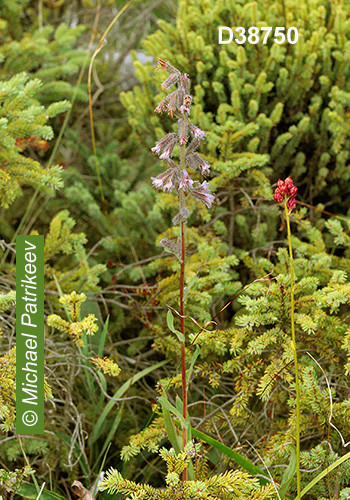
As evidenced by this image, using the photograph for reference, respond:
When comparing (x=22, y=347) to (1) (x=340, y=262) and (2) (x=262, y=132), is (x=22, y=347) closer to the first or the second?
(1) (x=340, y=262)

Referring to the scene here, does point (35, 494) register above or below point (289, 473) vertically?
below

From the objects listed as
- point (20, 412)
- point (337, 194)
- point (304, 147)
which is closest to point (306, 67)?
point (304, 147)

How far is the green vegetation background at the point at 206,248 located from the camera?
57.1 inches

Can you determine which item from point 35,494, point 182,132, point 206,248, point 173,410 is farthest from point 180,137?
point 35,494

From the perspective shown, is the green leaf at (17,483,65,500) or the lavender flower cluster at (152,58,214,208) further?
the green leaf at (17,483,65,500)

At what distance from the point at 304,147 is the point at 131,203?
0.93 m

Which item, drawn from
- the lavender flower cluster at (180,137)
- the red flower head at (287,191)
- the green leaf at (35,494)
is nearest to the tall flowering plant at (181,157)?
the lavender flower cluster at (180,137)

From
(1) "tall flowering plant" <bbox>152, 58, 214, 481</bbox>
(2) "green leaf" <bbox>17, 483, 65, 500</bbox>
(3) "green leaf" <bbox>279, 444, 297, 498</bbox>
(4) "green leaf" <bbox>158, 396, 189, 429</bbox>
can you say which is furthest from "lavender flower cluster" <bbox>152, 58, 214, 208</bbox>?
(2) "green leaf" <bbox>17, 483, 65, 500</bbox>

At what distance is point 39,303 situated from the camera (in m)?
1.48

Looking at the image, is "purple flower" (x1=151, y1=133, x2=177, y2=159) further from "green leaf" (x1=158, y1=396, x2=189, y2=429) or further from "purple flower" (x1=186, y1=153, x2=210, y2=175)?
"green leaf" (x1=158, y1=396, x2=189, y2=429)

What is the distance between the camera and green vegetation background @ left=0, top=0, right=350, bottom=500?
1450mm

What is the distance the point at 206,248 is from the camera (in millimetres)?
1895

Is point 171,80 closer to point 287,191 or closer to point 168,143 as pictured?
point 168,143

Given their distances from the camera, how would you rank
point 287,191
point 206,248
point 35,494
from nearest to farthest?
point 287,191
point 35,494
point 206,248
